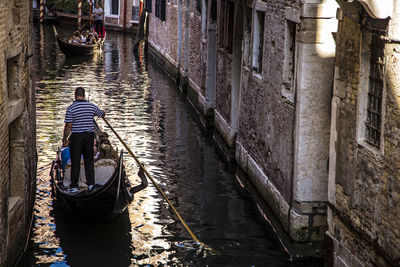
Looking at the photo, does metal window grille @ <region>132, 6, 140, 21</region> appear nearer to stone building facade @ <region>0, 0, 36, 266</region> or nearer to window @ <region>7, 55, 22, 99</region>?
stone building facade @ <region>0, 0, 36, 266</region>

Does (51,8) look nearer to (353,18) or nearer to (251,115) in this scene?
(251,115)

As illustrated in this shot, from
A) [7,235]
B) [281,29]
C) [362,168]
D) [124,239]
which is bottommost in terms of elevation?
[124,239]

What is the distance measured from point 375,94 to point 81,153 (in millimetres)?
3233

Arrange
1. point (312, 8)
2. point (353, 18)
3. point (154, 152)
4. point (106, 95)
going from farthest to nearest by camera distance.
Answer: point (106, 95), point (154, 152), point (312, 8), point (353, 18)

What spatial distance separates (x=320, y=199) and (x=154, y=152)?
14.9ft

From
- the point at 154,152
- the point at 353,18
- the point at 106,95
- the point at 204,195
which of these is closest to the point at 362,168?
the point at 353,18

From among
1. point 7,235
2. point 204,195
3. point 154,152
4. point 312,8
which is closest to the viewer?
point 7,235

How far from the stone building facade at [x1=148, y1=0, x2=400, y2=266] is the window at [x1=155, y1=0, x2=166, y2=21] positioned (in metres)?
10.4

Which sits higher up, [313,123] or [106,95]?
[313,123]

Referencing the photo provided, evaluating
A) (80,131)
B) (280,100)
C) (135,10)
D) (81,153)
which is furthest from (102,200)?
(135,10)

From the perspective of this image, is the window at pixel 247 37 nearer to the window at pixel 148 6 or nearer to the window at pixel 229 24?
the window at pixel 229 24

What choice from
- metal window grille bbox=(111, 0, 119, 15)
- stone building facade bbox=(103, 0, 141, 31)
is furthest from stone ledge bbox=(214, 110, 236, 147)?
metal window grille bbox=(111, 0, 119, 15)

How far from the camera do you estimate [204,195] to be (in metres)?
8.93

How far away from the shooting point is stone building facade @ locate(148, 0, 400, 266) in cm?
513
